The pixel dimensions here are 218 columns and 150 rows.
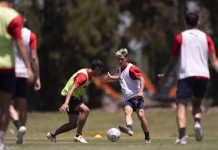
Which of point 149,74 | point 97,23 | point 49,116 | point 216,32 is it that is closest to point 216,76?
point 216,32

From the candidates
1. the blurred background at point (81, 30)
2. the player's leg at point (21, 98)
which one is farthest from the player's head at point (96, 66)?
the blurred background at point (81, 30)

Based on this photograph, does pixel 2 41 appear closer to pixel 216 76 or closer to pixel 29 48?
pixel 29 48

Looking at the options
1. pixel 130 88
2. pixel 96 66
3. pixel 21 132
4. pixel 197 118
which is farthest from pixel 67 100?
pixel 197 118

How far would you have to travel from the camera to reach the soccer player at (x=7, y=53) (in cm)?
1430

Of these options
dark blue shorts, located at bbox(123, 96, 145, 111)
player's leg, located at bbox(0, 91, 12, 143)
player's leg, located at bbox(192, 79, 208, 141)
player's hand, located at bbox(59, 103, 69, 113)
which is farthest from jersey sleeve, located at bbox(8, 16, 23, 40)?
dark blue shorts, located at bbox(123, 96, 145, 111)

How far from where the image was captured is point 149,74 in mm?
70438

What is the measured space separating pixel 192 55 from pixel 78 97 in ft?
17.3

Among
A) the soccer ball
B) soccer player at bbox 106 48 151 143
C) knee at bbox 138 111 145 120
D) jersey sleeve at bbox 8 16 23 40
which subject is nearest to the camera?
jersey sleeve at bbox 8 16 23 40

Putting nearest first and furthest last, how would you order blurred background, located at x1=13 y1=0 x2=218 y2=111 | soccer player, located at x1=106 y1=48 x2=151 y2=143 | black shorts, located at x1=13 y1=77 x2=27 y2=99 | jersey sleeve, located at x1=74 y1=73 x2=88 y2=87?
black shorts, located at x1=13 y1=77 x2=27 y2=99
jersey sleeve, located at x1=74 y1=73 x2=88 y2=87
soccer player, located at x1=106 y1=48 x2=151 y2=143
blurred background, located at x1=13 y1=0 x2=218 y2=111

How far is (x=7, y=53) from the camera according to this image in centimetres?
1445

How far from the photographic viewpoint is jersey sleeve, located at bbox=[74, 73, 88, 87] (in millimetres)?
19547

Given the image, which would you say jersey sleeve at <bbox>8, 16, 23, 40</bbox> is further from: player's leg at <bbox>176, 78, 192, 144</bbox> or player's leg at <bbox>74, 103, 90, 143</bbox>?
player's leg at <bbox>74, 103, 90, 143</bbox>

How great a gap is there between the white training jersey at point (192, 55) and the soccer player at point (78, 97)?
14.3ft

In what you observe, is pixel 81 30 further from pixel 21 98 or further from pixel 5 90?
pixel 5 90
